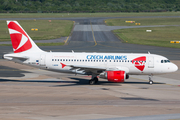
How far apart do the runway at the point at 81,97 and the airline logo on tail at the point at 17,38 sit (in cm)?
502

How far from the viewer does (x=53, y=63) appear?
39.0 meters

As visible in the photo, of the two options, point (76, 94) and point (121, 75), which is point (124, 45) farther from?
point (76, 94)

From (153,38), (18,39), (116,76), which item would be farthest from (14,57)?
(153,38)

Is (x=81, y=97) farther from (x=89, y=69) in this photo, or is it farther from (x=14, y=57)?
(x=14, y=57)

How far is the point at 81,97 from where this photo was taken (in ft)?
102

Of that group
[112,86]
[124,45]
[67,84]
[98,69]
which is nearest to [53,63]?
[67,84]

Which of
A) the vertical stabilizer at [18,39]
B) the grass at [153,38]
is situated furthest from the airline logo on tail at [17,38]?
the grass at [153,38]

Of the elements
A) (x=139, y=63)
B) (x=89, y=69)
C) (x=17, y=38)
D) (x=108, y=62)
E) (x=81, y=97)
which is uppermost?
(x=17, y=38)

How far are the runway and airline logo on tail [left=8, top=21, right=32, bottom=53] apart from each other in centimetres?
502

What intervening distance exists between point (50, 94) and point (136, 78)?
1744 centimetres

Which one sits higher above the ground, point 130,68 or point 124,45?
point 124,45

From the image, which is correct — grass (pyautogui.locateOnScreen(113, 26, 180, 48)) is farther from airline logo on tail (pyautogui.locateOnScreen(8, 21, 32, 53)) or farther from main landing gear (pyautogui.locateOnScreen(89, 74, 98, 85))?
airline logo on tail (pyautogui.locateOnScreen(8, 21, 32, 53))

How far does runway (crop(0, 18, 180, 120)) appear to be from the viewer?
24.2 metres

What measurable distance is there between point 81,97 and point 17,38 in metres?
15.2
